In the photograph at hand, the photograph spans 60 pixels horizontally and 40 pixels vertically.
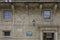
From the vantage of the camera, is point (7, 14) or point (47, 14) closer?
point (47, 14)

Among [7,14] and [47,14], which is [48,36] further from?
[7,14]

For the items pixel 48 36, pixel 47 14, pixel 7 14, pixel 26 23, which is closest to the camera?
pixel 26 23

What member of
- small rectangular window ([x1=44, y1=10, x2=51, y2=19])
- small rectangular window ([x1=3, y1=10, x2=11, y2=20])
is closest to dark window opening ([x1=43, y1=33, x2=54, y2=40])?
small rectangular window ([x1=44, y1=10, x2=51, y2=19])

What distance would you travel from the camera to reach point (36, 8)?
20453 millimetres

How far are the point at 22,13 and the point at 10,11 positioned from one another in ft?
3.95

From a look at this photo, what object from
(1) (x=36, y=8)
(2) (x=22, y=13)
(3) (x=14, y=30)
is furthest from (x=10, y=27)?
(1) (x=36, y=8)

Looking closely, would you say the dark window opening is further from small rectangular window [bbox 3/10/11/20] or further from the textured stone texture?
small rectangular window [bbox 3/10/11/20]

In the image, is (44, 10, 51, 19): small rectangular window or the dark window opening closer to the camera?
(44, 10, 51, 19): small rectangular window

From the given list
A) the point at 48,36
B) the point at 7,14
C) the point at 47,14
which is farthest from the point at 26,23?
the point at 48,36

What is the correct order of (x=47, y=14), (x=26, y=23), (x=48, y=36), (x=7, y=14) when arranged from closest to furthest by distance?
(x=26, y=23)
(x=47, y=14)
(x=7, y=14)
(x=48, y=36)

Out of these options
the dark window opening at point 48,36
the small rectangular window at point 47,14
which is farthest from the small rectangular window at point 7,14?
the dark window opening at point 48,36

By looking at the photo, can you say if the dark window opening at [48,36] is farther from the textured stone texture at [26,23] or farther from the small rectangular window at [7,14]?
the small rectangular window at [7,14]

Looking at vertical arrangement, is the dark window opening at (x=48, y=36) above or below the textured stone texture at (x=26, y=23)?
below

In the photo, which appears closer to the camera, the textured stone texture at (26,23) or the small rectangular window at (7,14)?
the textured stone texture at (26,23)
